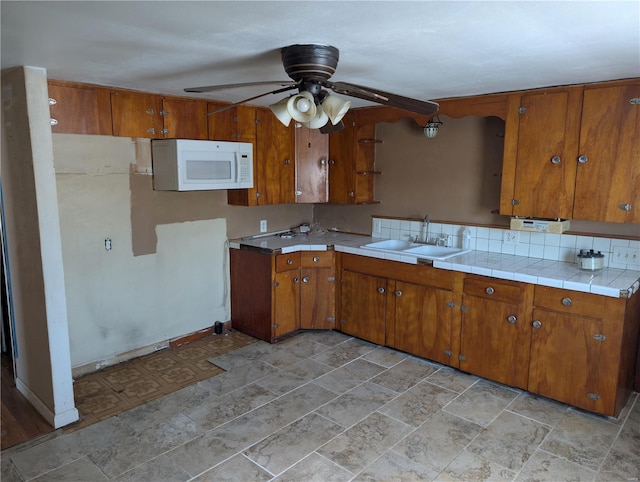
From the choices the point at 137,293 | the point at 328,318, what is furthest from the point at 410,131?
the point at 137,293

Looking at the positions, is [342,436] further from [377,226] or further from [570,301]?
[377,226]

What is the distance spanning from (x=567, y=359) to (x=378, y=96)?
210cm

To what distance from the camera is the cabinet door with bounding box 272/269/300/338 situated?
4020 mm

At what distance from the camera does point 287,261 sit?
4.05 meters

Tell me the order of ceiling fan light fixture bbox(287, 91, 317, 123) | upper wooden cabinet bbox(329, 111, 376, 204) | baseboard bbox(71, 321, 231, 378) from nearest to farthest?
ceiling fan light fixture bbox(287, 91, 317, 123)
baseboard bbox(71, 321, 231, 378)
upper wooden cabinet bbox(329, 111, 376, 204)

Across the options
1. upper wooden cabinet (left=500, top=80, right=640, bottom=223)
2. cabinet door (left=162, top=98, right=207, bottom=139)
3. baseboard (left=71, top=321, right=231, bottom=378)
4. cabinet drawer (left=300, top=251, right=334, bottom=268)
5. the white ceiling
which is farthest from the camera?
cabinet drawer (left=300, top=251, right=334, bottom=268)

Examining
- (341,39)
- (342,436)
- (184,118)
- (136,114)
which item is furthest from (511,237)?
(136,114)

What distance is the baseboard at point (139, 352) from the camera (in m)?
3.46

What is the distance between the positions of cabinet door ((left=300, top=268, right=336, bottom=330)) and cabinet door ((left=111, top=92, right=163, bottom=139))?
1.73 metres

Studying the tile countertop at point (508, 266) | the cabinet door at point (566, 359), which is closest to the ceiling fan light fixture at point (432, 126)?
the tile countertop at point (508, 266)

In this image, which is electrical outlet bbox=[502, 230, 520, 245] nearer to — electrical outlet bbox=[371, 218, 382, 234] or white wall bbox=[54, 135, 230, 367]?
electrical outlet bbox=[371, 218, 382, 234]

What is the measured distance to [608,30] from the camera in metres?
1.89

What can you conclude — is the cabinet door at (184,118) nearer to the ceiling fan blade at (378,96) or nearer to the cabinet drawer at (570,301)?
the ceiling fan blade at (378,96)

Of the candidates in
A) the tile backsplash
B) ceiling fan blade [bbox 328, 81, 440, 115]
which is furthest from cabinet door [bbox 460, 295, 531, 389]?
ceiling fan blade [bbox 328, 81, 440, 115]
